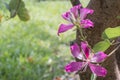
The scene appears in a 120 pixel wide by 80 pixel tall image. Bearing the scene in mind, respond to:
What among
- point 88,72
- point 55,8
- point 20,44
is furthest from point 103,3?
point 55,8

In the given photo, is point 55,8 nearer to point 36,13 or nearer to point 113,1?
point 36,13

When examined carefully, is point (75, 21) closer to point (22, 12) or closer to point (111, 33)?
point (111, 33)

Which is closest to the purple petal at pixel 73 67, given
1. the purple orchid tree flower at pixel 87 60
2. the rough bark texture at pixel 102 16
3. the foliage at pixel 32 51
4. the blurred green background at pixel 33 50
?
the purple orchid tree flower at pixel 87 60

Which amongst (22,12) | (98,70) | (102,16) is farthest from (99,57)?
(22,12)

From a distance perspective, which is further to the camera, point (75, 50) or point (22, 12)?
point (22, 12)

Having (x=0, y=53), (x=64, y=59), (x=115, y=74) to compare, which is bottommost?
(x=64, y=59)

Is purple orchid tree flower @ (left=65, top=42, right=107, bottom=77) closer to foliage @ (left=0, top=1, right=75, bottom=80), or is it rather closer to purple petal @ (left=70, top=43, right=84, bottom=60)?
purple petal @ (left=70, top=43, right=84, bottom=60)
